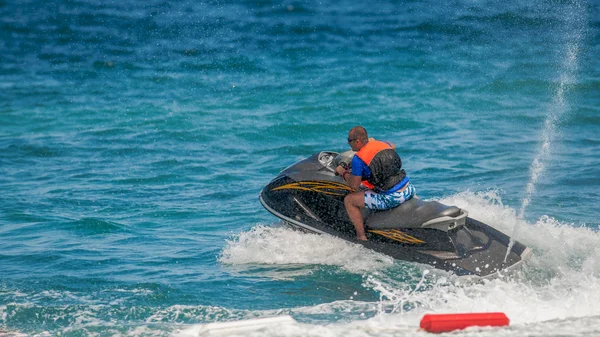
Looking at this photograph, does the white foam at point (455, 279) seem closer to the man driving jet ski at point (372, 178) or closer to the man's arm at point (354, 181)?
the man driving jet ski at point (372, 178)

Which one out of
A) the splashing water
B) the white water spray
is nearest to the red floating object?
the white water spray

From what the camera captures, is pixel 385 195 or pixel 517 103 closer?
pixel 385 195

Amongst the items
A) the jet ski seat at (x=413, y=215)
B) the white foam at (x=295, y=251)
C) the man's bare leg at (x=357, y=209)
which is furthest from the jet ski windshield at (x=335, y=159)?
the white foam at (x=295, y=251)

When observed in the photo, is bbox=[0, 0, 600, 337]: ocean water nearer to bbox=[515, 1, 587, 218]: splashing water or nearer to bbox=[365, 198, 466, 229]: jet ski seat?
bbox=[515, 1, 587, 218]: splashing water

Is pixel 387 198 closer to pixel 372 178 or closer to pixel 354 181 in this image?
pixel 372 178

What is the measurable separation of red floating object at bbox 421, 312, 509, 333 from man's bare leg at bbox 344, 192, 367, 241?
2921mm

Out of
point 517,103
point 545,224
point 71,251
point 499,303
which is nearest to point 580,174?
point 545,224

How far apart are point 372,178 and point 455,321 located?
2.96 metres

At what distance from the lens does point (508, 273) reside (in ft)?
28.8

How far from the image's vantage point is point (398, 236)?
9266 millimetres

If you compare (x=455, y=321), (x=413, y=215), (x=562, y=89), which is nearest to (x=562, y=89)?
(x=562, y=89)

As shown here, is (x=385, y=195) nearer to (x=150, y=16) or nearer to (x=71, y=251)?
(x=71, y=251)

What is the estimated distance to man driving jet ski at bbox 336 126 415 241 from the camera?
918 cm

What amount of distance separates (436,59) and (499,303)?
15.3 m
